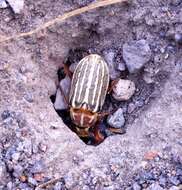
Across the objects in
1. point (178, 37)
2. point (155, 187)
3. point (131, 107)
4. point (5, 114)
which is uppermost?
point (178, 37)

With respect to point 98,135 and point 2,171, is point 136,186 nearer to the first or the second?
point 98,135

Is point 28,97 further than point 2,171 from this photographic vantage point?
Yes

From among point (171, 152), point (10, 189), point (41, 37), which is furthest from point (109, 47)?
point (10, 189)

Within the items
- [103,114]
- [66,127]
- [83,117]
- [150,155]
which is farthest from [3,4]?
[150,155]

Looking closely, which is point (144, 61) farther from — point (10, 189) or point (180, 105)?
point (10, 189)

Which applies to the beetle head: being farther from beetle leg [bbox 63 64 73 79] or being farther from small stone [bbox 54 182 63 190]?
small stone [bbox 54 182 63 190]
